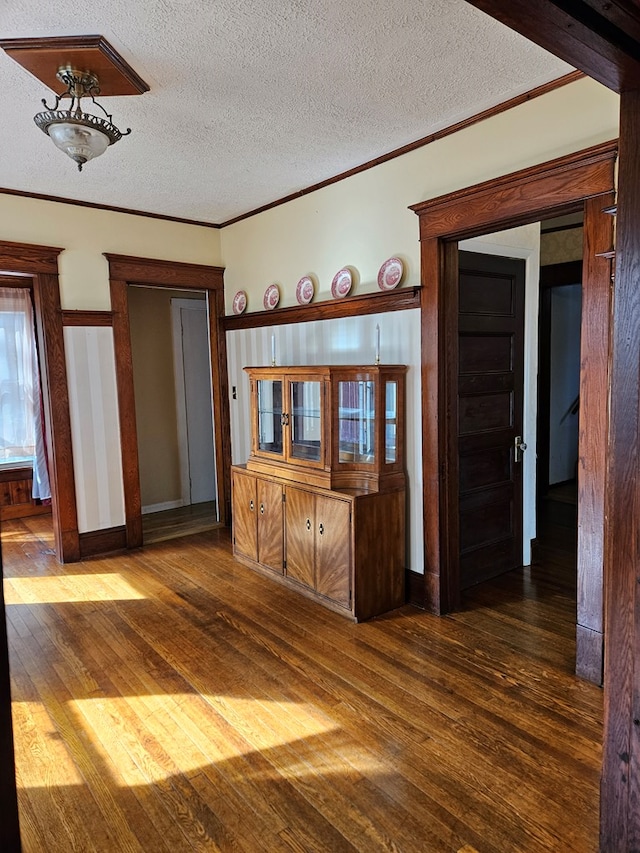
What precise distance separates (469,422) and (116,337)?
2909mm

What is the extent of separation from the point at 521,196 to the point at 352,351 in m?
1.49

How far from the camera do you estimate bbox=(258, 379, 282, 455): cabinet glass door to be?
395 centimetres

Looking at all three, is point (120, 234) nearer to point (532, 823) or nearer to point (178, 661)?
point (178, 661)

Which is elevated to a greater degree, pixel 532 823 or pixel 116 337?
pixel 116 337

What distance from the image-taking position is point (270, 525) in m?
4.03

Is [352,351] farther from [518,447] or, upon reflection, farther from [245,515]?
[245,515]

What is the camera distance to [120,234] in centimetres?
469

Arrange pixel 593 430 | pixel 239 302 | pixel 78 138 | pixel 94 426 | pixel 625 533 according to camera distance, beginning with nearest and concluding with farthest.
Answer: pixel 625 533 → pixel 78 138 → pixel 593 430 → pixel 94 426 → pixel 239 302

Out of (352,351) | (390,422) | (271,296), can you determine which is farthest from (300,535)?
(271,296)

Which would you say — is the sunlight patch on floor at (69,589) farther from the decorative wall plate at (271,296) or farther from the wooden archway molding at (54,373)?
the decorative wall plate at (271,296)

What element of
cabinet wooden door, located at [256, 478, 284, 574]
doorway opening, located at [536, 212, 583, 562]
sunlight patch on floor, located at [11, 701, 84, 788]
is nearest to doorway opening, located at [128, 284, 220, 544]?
cabinet wooden door, located at [256, 478, 284, 574]

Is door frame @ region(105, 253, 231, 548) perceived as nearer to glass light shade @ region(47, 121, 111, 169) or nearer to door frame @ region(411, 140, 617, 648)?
glass light shade @ region(47, 121, 111, 169)

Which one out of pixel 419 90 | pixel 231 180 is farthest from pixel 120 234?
pixel 419 90

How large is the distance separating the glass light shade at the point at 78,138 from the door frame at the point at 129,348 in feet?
7.18
